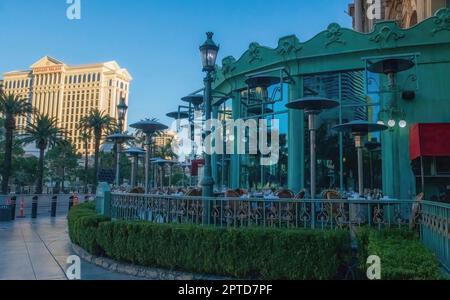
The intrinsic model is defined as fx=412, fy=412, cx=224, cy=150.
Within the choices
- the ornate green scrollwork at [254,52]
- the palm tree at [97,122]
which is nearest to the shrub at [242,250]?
the ornate green scrollwork at [254,52]

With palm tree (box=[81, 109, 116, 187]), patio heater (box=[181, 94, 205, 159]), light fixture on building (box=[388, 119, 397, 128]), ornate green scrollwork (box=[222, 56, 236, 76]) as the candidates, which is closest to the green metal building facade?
light fixture on building (box=[388, 119, 397, 128])

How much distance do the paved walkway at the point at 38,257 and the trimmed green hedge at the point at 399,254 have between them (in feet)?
13.8

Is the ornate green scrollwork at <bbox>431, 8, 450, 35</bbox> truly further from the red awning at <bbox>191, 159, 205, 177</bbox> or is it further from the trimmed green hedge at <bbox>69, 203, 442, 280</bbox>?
the red awning at <bbox>191, 159, 205, 177</bbox>

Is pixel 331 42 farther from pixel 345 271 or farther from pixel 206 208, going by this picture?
pixel 345 271

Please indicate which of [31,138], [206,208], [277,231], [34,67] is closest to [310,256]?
[277,231]

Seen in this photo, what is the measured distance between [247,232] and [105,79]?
147 feet

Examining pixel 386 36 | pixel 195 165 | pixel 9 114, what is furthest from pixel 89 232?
pixel 9 114

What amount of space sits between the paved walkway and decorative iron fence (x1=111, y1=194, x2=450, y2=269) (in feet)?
5.73

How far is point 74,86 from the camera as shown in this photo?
205 ft

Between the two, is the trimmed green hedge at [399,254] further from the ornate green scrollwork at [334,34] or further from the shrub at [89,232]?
the ornate green scrollwork at [334,34]

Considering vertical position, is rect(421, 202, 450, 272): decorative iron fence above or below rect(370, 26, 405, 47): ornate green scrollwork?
below

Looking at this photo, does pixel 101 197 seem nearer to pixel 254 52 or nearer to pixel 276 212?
pixel 276 212

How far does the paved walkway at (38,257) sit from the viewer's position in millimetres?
7795

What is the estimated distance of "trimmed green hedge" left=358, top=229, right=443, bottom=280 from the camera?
4.72m
